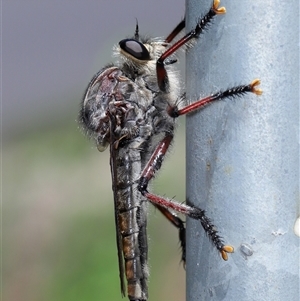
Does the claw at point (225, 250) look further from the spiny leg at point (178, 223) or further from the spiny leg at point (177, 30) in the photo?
the spiny leg at point (178, 223)

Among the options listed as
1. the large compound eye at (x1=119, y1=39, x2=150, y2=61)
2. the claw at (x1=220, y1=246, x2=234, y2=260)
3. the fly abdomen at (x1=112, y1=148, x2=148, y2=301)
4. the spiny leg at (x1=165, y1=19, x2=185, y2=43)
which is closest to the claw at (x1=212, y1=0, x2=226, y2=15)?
the claw at (x1=220, y1=246, x2=234, y2=260)

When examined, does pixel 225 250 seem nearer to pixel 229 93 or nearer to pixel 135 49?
pixel 229 93

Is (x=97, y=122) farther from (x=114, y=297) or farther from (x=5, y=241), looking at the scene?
(x=5, y=241)

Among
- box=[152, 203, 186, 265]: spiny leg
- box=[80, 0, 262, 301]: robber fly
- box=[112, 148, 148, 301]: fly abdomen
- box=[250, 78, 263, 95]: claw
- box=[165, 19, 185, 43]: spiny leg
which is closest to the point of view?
→ box=[250, 78, 263, 95]: claw

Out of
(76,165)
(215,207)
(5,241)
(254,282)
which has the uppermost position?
(215,207)

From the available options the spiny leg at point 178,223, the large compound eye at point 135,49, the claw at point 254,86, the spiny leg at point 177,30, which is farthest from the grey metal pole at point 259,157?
the spiny leg at point 178,223

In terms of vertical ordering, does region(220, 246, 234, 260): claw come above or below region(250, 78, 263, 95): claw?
below

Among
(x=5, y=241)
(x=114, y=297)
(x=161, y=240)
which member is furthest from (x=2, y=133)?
(x=114, y=297)

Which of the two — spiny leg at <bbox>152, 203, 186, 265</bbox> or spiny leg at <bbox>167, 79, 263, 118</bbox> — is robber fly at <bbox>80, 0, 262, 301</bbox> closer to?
spiny leg at <bbox>152, 203, 186, 265</bbox>
